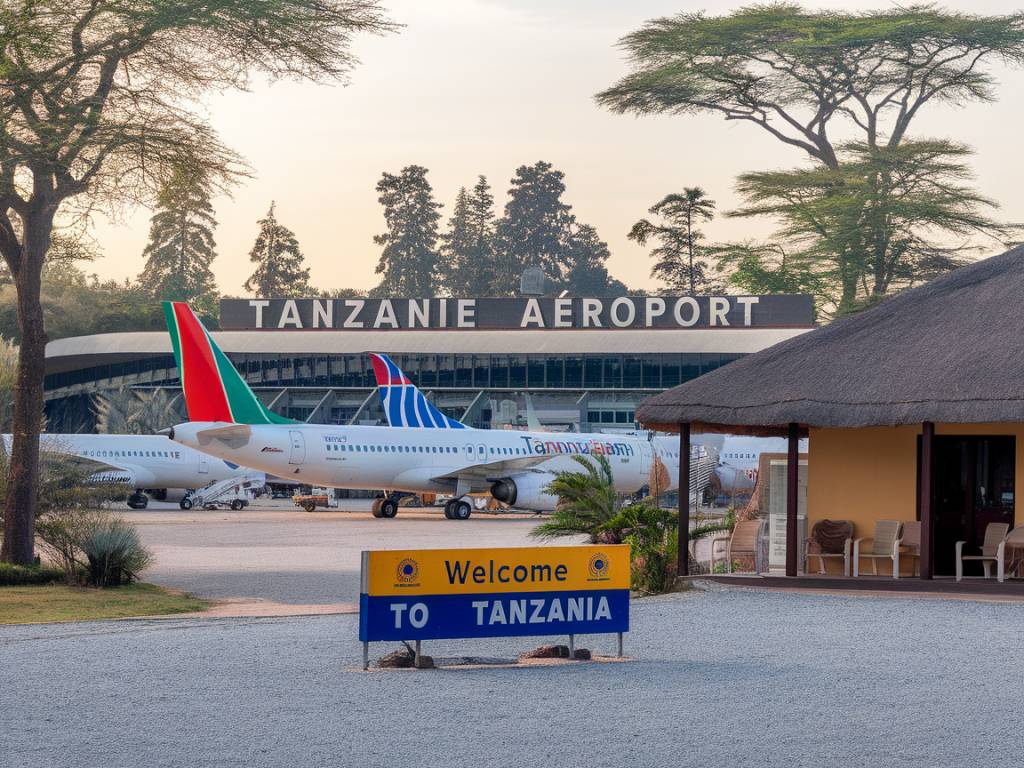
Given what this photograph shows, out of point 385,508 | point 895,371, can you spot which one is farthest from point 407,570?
point 385,508

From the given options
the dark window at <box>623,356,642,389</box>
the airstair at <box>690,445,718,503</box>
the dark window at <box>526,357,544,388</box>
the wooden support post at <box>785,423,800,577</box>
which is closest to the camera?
the wooden support post at <box>785,423,800,577</box>

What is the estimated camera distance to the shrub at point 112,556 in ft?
73.4

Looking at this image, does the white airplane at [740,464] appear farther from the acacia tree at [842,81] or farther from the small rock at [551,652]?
the small rock at [551,652]

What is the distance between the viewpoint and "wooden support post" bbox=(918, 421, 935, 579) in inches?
728

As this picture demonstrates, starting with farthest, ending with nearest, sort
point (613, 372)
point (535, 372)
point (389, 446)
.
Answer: point (535, 372) < point (613, 372) < point (389, 446)

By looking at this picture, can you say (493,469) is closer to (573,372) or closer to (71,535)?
(71,535)

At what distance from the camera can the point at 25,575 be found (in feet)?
75.0

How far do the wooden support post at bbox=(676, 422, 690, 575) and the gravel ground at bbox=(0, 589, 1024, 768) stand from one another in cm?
513

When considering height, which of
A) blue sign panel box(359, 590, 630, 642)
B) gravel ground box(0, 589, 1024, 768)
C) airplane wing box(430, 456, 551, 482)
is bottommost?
gravel ground box(0, 589, 1024, 768)

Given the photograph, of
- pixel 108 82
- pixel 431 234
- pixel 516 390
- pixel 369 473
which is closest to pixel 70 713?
pixel 108 82

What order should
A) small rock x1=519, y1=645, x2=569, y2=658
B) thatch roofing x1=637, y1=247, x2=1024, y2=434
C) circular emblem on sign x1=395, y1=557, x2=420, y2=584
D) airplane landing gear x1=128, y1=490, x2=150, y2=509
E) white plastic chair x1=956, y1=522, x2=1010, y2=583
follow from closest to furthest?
circular emblem on sign x1=395, y1=557, x2=420, y2=584 → small rock x1=519, y1=645, x2=569, y2=658 → thatch roofing x1=637, y1=247, x2=1024, y2=434 → white plastic chair x1=956, y1=522, x2=1010, y2=583 → airplane landing gear x1=128, y1=490, x2=150, y2=509

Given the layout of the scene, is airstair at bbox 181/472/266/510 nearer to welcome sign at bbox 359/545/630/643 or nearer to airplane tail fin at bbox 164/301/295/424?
airplane tail fin at bbox 164/301/295/424

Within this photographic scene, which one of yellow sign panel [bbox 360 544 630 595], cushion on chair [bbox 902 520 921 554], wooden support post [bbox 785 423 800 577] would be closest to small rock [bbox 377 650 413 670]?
yellow sign panel [bbox 360 544 630 595]

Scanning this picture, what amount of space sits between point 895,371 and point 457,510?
28010 mm
